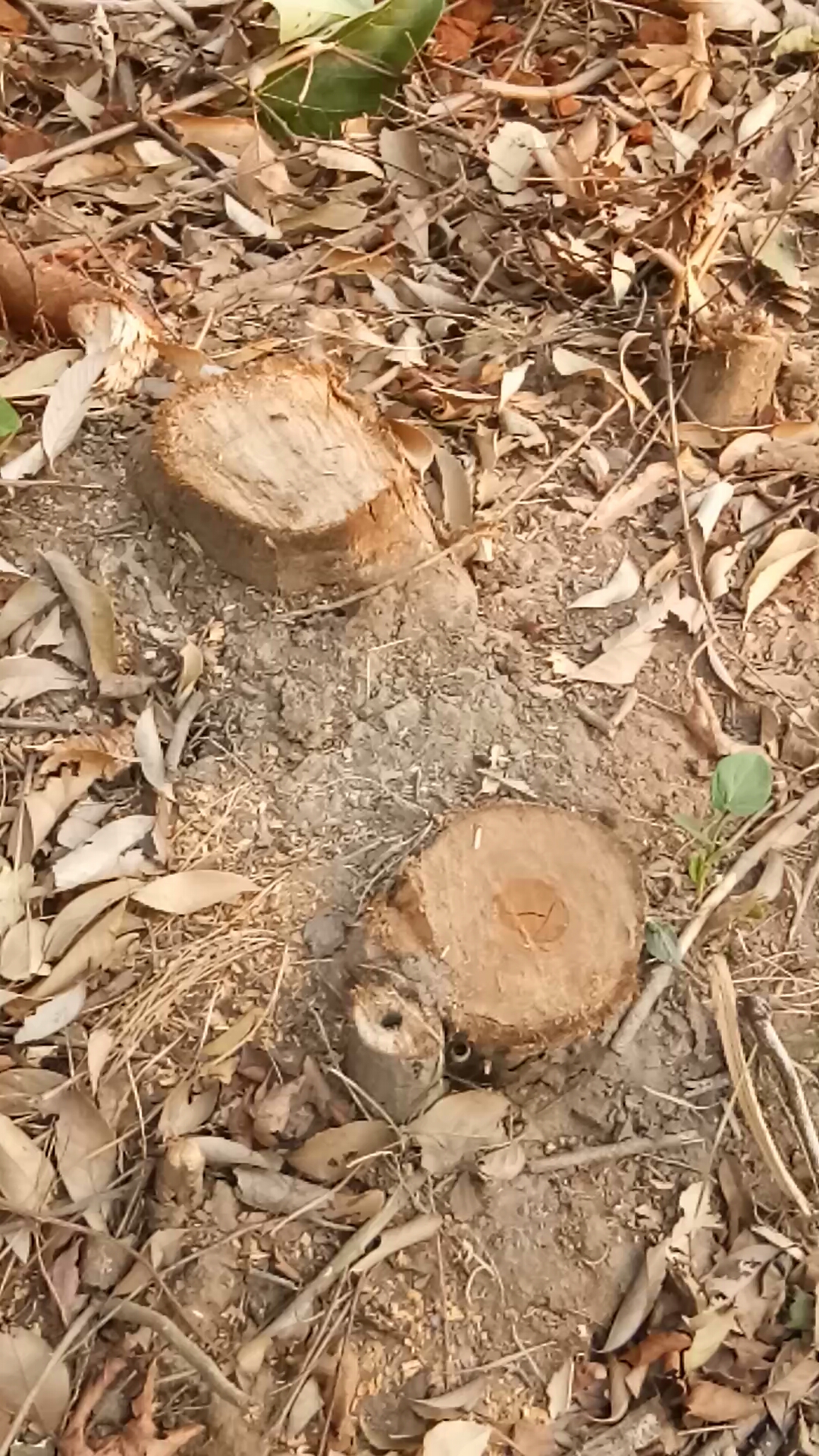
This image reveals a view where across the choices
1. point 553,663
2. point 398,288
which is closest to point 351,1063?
point 553,663

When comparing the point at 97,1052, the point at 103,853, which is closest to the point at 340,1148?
the point at 97,1052

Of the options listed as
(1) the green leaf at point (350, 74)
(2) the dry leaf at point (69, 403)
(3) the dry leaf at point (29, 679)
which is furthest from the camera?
(1) the green leaf at point (350, 74)

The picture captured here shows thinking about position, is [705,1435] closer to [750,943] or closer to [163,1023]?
[750,943]

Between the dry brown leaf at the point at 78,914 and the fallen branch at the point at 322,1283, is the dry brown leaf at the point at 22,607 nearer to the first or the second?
the dry brown leaf at the point at 78,914

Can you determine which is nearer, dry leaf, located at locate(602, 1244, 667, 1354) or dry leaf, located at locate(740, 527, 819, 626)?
dry leaf, located at locate(602, 1244, 667, 1354)

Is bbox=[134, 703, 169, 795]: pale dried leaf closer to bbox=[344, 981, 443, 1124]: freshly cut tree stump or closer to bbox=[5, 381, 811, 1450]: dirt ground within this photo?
bbox=[5, 381, 811, 1450]: dirt ground

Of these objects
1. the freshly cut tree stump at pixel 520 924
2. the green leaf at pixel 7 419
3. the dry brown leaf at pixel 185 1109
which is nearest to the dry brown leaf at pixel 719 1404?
the freshly cut tree stump at pixel 520 924

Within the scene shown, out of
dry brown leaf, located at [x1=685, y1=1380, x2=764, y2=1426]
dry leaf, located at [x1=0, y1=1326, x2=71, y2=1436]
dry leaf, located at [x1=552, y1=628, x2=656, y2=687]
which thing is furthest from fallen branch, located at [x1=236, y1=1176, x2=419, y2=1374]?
dry leaf, located at [x1=552, y1=628, x2=656, y2=687]
